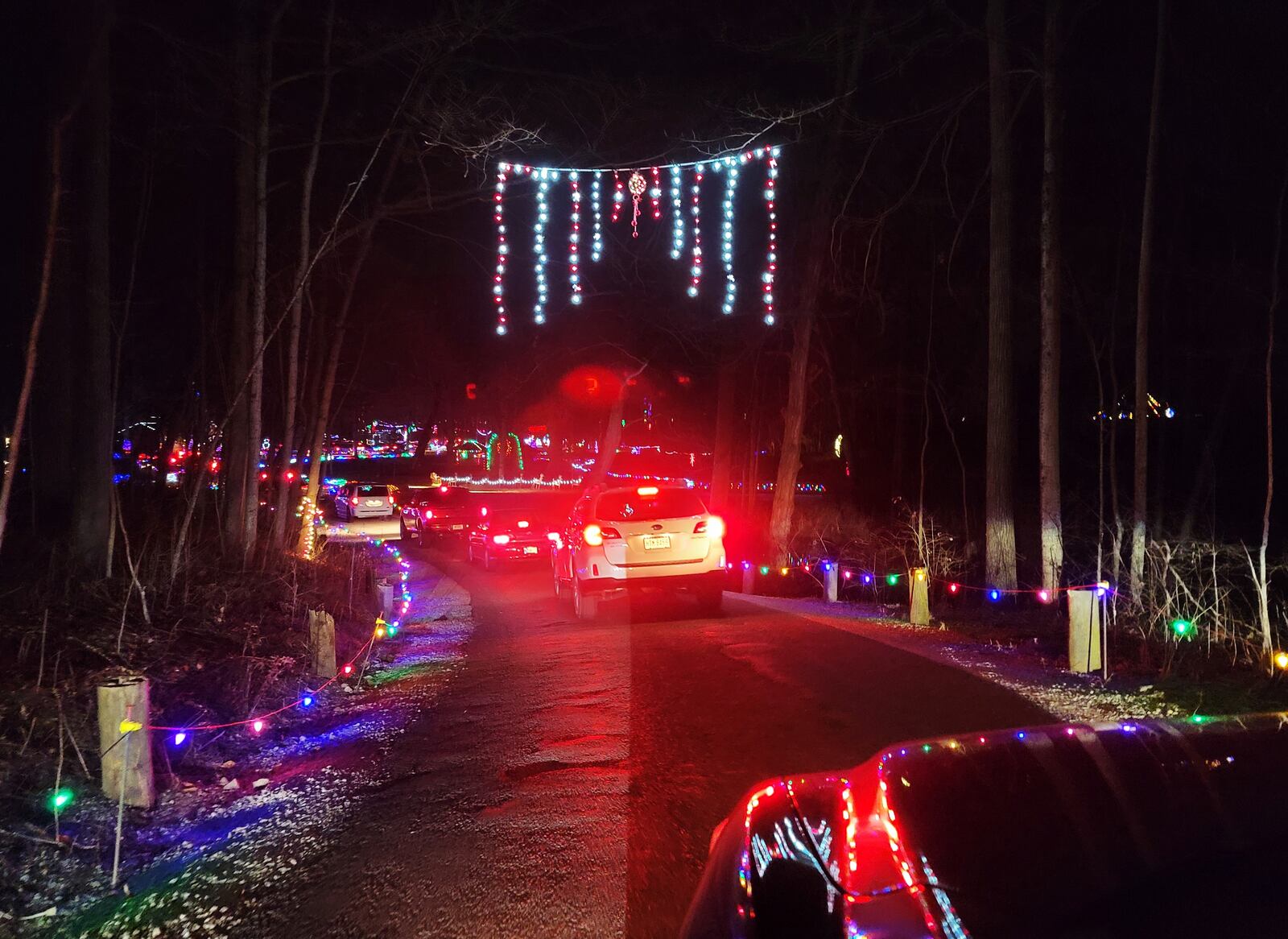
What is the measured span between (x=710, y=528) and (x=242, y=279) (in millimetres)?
7935

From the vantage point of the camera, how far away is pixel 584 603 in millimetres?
13258

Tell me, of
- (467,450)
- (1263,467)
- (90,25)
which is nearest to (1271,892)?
(90,25)

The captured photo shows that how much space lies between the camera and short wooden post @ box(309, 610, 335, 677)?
9.70 m

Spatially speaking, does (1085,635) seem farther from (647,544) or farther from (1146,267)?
(1146,267)

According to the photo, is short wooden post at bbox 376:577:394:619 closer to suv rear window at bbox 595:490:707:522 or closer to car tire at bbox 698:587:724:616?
suv rear window at bbox 595:490:707:522

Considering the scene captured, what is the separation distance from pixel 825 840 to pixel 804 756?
3.93m

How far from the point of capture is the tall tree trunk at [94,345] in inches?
477

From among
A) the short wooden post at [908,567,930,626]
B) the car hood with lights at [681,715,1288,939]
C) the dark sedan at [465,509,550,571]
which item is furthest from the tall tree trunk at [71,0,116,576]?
the car hood with lights at [681,715,1288,939]

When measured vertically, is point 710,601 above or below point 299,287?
below

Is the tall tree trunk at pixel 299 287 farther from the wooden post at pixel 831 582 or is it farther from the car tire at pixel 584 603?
the wooden post at pixel 831 582

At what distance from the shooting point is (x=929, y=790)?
2688 millimetres

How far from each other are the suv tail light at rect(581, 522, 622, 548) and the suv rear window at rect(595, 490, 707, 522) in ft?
0.50

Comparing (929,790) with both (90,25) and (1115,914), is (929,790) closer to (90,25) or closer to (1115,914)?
(1115,914)

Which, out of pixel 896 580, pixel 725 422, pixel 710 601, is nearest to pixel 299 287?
pixel 710 601
